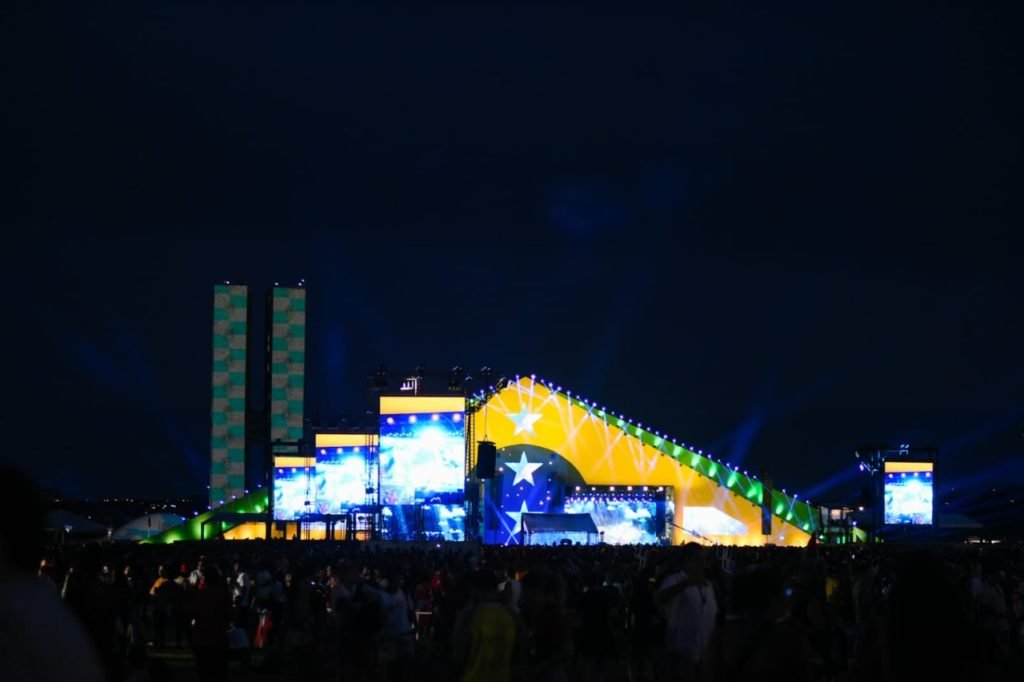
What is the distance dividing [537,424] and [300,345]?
1450 centimetres

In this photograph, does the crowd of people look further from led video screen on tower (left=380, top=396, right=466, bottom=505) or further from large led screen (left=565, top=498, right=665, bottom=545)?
large led screen (left=565, top=498, right=665, bottom=545)

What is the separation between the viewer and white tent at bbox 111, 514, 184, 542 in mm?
73875

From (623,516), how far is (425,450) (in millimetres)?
14907

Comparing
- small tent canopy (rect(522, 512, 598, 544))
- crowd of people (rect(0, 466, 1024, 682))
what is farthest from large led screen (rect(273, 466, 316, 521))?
crowd of people (rect(0, 466, 1024, 682))

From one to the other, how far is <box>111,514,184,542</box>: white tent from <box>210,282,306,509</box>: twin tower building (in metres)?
3.38

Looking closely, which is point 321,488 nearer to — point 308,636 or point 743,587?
point 308,636

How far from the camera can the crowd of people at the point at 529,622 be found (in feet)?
21.9

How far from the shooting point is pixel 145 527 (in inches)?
2965

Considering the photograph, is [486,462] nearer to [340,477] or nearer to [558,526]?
[558,526]

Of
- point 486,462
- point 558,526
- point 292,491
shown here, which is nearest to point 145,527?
point 292,491

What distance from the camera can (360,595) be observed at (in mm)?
15500

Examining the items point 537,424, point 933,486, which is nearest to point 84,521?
point 537,424

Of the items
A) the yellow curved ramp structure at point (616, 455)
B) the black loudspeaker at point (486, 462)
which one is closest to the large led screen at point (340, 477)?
the yellow curved ramp structure at point (616, 455)

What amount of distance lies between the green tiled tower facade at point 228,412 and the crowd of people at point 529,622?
42.6 meters
